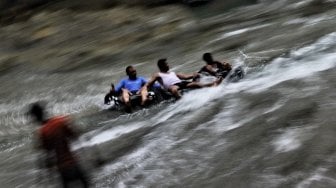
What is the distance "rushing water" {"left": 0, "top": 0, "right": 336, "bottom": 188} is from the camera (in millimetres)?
8445

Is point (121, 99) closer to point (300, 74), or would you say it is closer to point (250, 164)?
point (300, 74)

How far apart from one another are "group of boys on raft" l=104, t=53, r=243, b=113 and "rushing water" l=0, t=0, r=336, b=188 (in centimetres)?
32

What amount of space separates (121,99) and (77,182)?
545 cm

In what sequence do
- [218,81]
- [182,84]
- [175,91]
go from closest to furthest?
[175,91]
[218,81]
[182,84]

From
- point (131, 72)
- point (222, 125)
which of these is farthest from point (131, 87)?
point (222, 125)

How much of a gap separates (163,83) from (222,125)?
3302 millimetres

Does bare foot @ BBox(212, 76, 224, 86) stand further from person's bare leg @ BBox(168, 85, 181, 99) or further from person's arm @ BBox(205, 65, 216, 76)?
person's bare leg @ BBox(168, 85, 181, 99)

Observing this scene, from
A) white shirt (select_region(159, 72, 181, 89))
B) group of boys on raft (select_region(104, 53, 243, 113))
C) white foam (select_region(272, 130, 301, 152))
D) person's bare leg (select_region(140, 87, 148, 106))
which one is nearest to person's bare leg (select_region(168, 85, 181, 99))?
group of boys on raft (select_region(104, 53, 243, 113))

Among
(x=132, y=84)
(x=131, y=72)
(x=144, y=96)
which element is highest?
(x=131, y=72)

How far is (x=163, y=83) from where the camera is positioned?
13.5 m

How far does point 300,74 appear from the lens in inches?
485

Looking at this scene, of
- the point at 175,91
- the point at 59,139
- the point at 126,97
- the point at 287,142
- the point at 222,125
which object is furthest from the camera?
the point at 126,97

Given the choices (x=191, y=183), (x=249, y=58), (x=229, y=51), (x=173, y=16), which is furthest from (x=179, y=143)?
(x=173, y=16)

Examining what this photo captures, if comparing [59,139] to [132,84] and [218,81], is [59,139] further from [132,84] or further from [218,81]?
[132,84]
